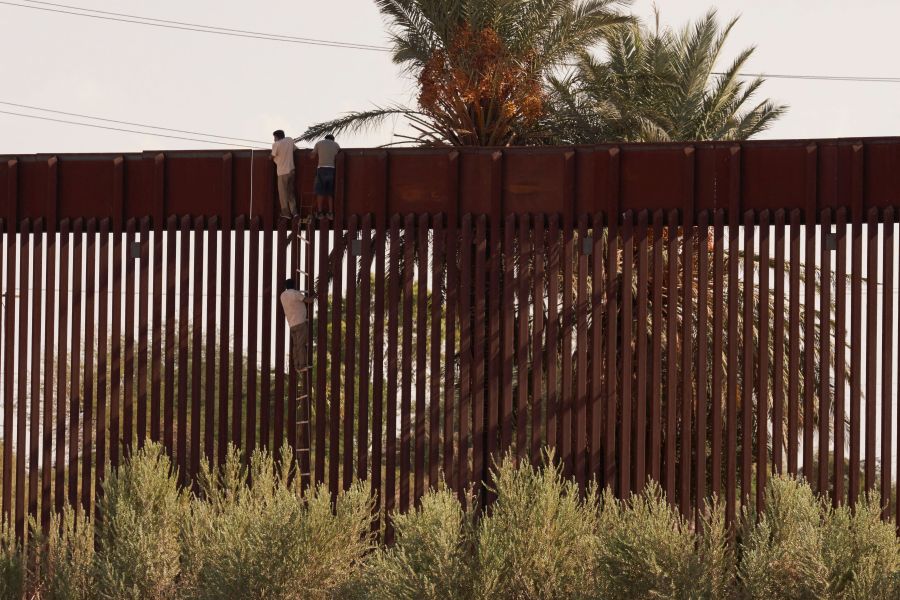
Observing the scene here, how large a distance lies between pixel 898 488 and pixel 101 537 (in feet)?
28.0

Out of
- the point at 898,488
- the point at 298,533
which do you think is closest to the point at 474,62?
the point at 898,488

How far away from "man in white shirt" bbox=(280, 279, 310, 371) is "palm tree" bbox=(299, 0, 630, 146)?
7.67 metres

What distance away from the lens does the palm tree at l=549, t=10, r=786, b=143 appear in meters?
25.1

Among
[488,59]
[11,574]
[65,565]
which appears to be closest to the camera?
[65,565]

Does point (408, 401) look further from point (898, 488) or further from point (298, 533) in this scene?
point (898, 488)

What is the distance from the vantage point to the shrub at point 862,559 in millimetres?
12180

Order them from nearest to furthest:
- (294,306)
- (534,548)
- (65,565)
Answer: (534,548)
(65,565)
(294,306)

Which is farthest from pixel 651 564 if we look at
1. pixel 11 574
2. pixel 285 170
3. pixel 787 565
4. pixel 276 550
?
pixel 285 170

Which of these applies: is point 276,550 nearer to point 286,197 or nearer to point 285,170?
point 286,197

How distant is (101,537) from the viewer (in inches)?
572

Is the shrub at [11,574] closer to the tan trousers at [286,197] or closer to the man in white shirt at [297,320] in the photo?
the man in white shirt at [297,320]

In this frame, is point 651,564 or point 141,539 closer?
point 651,564

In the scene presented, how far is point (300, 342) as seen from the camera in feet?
57.0

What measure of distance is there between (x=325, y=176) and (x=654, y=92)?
10.5m
